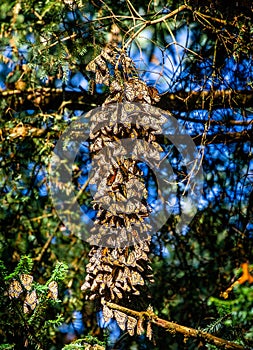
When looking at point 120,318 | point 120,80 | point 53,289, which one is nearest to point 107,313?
point 120,318

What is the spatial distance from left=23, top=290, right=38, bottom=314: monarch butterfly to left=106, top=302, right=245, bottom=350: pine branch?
162 millimetres

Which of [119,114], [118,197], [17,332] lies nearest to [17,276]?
[17,332]

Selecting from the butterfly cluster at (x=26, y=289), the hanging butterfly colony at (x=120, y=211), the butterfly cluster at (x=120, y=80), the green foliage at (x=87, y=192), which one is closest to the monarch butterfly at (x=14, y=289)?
the butterfly cluster at (x=26, y=289)

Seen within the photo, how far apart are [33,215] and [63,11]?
788 millimetres

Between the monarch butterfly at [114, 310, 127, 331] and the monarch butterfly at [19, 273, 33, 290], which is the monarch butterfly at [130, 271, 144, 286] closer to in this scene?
the monarch butterfly at [114, 310, 127, 331]

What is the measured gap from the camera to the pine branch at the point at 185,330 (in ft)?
3.49

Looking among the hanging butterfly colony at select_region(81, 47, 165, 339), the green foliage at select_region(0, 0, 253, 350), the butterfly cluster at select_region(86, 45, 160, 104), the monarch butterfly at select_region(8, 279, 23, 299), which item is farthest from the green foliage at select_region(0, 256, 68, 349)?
the green foliage at select_region(0, 0, 253, 350)

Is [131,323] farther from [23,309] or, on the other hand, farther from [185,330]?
[23,309]

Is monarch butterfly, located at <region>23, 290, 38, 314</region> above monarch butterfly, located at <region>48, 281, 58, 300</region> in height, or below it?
below

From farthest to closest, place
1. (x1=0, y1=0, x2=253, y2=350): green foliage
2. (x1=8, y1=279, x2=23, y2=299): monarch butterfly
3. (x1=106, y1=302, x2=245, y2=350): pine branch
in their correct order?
1. (x1=0, y1=0, x2=253, y2=350): green foliage
2. (x1=8, y1=279, x2=23, y2=299): monarch butterfly
3. (x1=106, y1=302, x2=245, y2=350): pine branch

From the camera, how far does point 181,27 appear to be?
6.74 feet

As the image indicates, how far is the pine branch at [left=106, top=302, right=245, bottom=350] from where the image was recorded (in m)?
1.06

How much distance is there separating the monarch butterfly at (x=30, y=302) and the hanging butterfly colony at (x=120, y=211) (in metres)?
0.11

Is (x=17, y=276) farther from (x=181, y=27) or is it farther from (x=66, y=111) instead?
(x=181, y=27)
